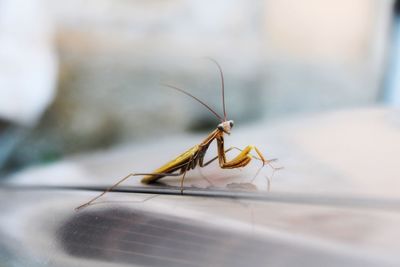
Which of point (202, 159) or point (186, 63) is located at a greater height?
point (186, 63)

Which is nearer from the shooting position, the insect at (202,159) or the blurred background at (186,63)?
the insect at (202,159)

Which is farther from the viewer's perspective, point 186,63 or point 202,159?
point 186,63

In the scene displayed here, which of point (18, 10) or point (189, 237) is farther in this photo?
point (18, 10)

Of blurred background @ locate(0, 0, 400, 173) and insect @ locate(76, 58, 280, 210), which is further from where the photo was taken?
blurred background @ locate(0, 0, 400, 173)

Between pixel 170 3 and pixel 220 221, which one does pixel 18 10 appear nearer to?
pixel 170 3

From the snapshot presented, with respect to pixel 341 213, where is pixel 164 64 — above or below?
above

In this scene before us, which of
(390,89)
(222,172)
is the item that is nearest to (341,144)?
(222,172)

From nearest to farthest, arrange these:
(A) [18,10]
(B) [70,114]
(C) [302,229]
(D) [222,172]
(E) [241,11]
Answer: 1. (C) [302,229]
2. (D) [222,172]
3. (A) [18,10]
4. (B) [70,114]
5. (E) [241,11]

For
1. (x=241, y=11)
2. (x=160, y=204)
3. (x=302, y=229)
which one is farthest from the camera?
(x=241, y=11)
